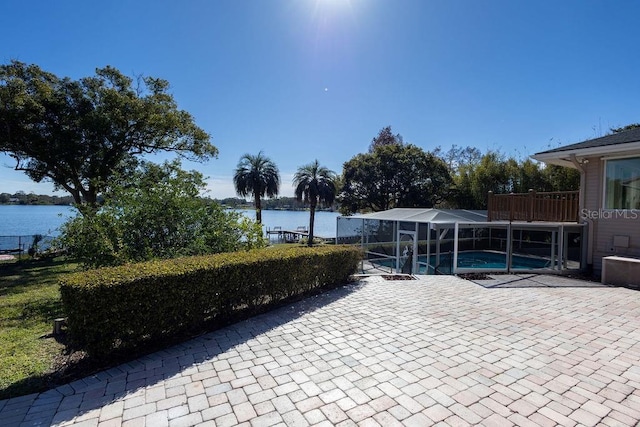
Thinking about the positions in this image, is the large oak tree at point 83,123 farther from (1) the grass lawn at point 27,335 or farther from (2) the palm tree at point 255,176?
(2) the palm tree at point 255,176

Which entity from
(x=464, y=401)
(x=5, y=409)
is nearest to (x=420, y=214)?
(x=464, y=401)

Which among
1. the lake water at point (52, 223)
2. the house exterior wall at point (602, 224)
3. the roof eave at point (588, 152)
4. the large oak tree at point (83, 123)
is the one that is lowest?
the lake water at point (52, 223)

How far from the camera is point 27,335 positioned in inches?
183

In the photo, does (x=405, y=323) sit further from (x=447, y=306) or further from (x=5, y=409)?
(x=5, y=409)

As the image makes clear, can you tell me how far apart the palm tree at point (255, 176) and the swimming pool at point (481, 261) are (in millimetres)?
10981

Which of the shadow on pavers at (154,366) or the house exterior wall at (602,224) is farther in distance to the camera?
the house exterior wall at (602,224)

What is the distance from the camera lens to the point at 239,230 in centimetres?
726

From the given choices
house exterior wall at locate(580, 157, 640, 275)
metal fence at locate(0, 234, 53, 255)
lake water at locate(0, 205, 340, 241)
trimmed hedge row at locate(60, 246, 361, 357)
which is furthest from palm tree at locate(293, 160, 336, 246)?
trimmed hedge row at locate(60, 246, 361, 357)

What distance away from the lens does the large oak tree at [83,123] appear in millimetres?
10867

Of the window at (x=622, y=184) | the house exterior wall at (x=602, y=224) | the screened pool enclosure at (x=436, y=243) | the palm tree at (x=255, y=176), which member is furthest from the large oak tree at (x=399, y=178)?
the window at (x=622, y=184)

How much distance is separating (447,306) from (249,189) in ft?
63.3

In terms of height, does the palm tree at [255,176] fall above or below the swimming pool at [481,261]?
above

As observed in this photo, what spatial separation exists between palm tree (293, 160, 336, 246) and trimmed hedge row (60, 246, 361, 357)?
1671cm

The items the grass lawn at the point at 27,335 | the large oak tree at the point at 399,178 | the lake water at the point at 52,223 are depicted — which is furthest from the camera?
the large oak tree at the point at 399,178
